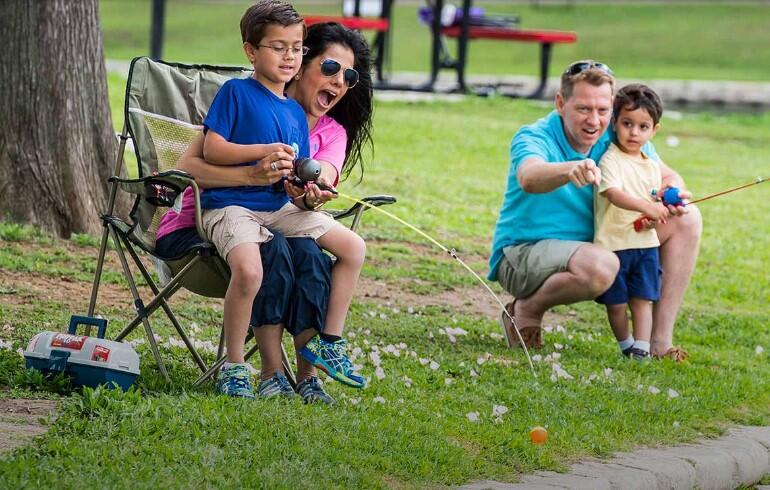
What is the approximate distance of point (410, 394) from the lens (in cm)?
499

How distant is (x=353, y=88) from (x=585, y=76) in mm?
1186

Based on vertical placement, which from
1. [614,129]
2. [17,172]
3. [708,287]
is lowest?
[708,287]

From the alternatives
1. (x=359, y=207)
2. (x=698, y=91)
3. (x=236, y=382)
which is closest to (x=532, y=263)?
(x=359, y=207)

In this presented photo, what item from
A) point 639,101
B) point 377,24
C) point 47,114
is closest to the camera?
point 639,101

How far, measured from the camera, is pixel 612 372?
567 centimetres

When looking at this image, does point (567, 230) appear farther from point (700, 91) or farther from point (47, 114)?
point (700, 91)

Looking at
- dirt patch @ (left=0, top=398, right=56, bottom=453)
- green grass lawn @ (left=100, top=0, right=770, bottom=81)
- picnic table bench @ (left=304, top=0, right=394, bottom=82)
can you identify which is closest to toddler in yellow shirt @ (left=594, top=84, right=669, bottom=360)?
dirt patch @ (left=0, top=398, right=56, bottom=453)

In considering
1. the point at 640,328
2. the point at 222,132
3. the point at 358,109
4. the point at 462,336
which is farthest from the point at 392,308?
the point at 222,132

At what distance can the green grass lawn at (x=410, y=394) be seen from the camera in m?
3.90

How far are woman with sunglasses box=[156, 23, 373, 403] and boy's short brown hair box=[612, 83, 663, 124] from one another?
1.29 meters

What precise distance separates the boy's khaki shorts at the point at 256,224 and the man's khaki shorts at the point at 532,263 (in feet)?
4.66

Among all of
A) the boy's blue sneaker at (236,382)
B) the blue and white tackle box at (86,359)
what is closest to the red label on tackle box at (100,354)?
the blue and white tackle box at (86,359)

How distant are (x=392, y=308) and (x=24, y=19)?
245 centimetres

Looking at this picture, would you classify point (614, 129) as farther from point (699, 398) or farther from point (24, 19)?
point (24, 19)
